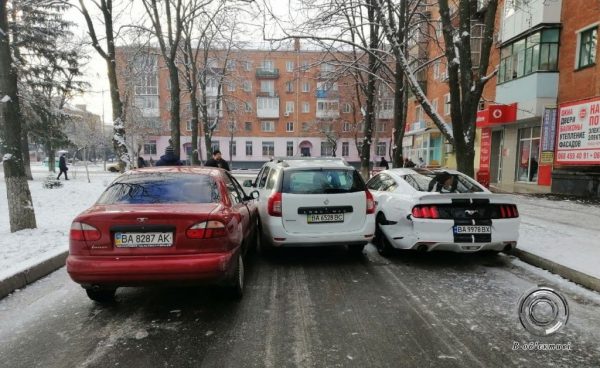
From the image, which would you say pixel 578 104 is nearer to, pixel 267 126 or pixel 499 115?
pixel 499 115

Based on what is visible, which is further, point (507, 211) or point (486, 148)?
point (486, 148)

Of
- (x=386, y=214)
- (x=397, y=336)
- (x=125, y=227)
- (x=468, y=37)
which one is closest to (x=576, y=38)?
(x=468, y=37)

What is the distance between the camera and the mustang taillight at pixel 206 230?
3758 mm

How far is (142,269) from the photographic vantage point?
3643mm

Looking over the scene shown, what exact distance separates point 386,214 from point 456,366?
3.53m

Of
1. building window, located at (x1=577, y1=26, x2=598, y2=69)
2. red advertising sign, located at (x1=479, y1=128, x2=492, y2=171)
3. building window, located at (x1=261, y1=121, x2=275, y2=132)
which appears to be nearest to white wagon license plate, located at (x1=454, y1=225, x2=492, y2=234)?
building window, located at (x1=577, y1=26, x2=598, y2=69)

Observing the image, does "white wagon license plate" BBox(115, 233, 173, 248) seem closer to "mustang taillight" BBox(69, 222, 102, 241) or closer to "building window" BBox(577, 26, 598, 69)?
"mustang taillight" BBox(69, 222, 102, 241)

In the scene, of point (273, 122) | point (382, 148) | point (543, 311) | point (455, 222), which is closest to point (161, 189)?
point (455, 222)

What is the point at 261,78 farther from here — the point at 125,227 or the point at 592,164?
the point at 125,227

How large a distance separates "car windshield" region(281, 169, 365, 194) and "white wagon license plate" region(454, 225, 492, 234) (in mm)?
1467

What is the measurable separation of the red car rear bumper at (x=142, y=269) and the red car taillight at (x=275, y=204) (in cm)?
200

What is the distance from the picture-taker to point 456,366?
117 inches

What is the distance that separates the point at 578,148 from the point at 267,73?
45282 mm

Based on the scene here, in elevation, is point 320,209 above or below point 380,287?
above
